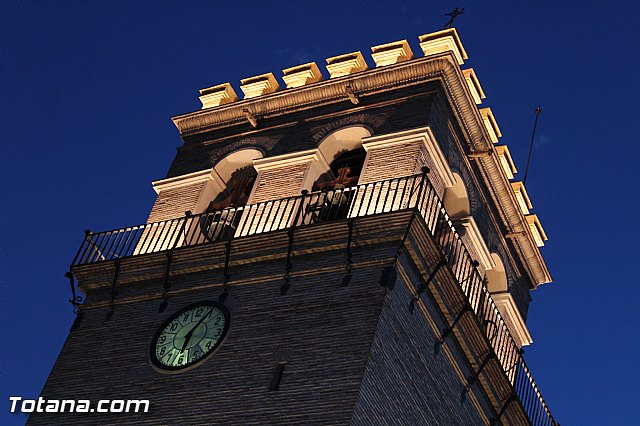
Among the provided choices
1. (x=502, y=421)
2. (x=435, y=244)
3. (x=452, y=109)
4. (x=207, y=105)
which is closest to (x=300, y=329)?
(x=435, y=244)

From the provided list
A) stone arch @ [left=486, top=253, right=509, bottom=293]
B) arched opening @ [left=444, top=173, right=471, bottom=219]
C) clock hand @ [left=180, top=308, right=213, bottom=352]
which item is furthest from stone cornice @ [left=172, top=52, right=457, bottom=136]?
clock hand @ [left=180, top=308, right=213, bottom=352]

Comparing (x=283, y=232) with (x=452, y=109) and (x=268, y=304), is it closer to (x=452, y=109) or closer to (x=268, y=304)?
(x=268, y=304)

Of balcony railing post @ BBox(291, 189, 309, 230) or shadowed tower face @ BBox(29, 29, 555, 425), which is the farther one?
balcony railing post @ BBox(291, 189, 309, 230)

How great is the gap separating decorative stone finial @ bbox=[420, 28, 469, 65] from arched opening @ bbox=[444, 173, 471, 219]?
2931 millimetres

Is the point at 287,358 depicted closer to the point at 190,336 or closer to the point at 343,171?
the point at 190,336

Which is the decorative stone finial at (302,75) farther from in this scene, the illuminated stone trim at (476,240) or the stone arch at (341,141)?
the illuminated stone trim at (476,240)

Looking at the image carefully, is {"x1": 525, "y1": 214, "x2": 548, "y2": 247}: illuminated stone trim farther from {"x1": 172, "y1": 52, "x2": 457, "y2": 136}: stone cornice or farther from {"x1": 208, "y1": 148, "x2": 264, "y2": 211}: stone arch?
{"x1": 208, "y1": 148, "x2": 264, "y2": 211}: stone arch

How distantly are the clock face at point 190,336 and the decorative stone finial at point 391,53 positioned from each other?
25.7 feet

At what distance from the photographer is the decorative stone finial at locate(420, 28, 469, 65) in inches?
1244

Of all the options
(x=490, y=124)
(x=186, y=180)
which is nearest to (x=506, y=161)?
(x=490, y=124)

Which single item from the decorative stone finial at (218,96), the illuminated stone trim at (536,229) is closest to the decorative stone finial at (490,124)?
the illuminated stone trim at (536,229)

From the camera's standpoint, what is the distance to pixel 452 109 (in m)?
30.8

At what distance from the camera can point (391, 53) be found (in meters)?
31.9

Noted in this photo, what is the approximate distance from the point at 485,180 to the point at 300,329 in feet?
26.9
